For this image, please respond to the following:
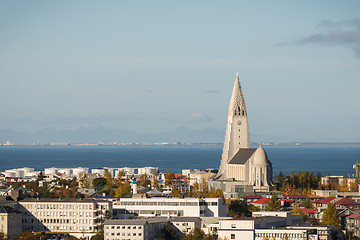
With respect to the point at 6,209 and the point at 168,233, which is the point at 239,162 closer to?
the point at 6,209

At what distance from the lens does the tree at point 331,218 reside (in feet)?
349

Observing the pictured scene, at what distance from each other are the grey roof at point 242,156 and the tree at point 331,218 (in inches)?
1841

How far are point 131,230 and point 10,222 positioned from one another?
1583 centimetres

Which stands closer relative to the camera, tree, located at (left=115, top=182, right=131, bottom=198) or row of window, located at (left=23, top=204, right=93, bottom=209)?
row of window, located at (left=23, top=204, right=93, bottom=209)

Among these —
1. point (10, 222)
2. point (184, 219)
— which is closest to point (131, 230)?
point (184, 219)

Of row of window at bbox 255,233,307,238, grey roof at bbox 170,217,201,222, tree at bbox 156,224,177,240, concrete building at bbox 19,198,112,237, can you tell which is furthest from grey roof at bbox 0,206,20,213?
row of window at bbox 255,233,307,238

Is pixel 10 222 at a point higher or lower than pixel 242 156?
lower

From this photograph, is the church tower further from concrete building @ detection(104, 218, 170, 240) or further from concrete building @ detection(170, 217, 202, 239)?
concrete building @ detection(104, 218, 170, 240)

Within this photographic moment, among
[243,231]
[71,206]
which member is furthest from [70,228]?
[243,231]

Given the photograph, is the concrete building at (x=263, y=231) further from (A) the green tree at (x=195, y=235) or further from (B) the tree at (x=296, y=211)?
(B) the tree at (x=296, y=211)

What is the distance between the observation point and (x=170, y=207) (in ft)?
358

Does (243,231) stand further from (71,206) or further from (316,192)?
(316,192)

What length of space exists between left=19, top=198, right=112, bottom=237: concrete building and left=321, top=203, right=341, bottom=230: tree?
23.7 metres

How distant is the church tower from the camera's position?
540ft
